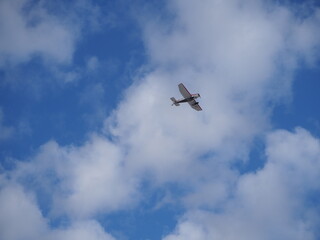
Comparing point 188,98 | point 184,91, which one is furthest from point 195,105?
point 184,91

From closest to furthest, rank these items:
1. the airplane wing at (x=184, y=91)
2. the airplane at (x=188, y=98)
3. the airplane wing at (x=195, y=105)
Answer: the airplane wing at (x=184, y=91) < the airplane at (x=188, y=98) < the airplane wing at (x=195, y=105)

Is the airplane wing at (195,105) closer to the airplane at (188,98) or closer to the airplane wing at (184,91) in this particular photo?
the airplane at (188,98)

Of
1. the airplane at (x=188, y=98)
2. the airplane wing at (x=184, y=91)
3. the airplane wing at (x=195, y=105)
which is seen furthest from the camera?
the airplane wing at (x=195, y=105)

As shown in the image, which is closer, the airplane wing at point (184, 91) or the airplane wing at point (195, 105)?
the airplane wing at point (184, 91)

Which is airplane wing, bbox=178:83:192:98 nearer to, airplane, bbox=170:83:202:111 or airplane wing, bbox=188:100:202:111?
airplane, bbox=170:83:202:111

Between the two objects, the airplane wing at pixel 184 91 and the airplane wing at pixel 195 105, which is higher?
the airplane wing at pixel 184 91

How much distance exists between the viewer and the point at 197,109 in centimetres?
7581

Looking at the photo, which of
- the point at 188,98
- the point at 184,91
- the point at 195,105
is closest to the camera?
the point at 184,91

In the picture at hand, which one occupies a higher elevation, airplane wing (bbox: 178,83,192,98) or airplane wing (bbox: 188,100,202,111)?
airplane wing (bbox: 178,83,192,98)

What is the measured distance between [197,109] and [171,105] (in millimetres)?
6074

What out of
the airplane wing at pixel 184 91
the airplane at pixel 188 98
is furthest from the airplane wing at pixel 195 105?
the airplane wing at pixel 184 91

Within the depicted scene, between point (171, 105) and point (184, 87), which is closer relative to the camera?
point (184, 87)

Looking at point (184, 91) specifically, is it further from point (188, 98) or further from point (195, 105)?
point (195, 105)

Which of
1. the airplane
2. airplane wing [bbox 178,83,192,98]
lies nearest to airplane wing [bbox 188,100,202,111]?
the airplane
